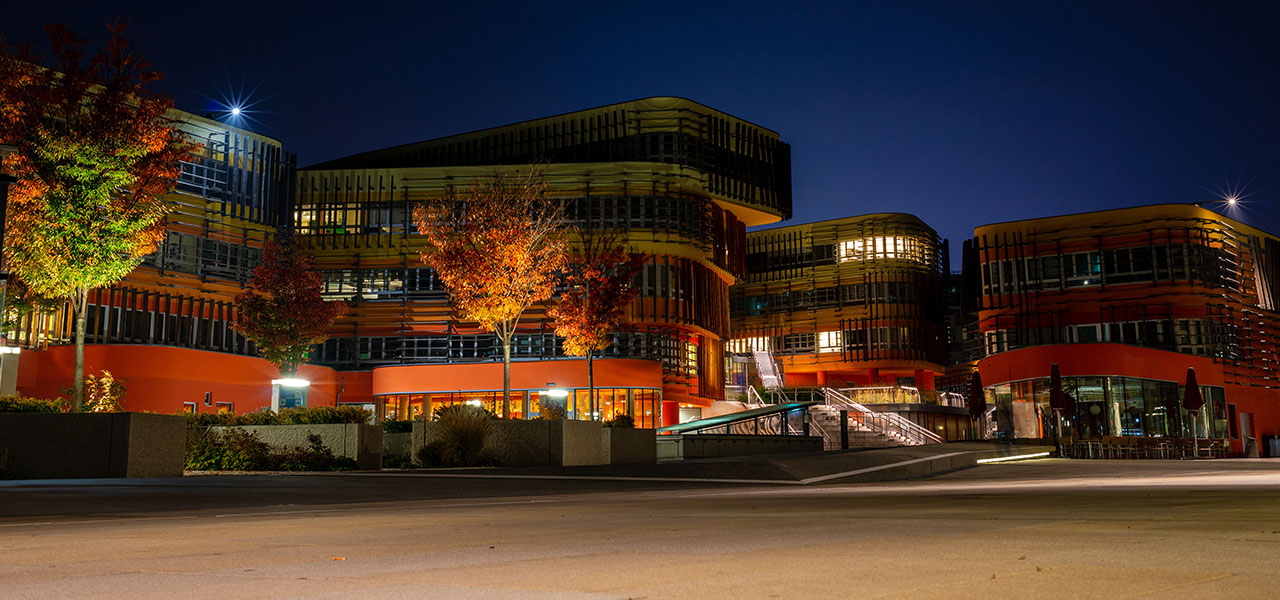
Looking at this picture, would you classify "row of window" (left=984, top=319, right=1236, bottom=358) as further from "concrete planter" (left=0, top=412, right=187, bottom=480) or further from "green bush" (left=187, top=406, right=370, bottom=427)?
"concrete planter" (left=0, top=412, right=187, bottom=480)

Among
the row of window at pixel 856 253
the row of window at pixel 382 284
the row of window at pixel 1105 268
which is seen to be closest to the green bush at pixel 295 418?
the row of window at pixel 382 284

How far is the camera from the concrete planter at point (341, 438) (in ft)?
84.8

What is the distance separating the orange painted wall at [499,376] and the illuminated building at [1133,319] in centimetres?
1920

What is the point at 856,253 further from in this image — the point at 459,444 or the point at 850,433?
the point at 459,444

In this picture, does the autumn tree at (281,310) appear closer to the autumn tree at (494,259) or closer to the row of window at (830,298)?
the autumn tree at (494,259)

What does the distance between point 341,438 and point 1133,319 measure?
4983 cm

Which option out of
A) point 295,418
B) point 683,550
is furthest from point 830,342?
point 683,550

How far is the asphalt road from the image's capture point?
14.7 ft

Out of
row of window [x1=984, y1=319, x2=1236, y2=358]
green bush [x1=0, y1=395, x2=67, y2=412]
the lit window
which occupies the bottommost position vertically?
green bush [x1=0, y1=395, x2=67, y2=412]

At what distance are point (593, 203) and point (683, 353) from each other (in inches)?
379

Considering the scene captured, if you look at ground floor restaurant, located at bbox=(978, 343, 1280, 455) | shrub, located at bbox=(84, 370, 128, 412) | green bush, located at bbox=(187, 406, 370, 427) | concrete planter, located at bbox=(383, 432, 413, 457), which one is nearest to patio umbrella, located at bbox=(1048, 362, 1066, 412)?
ground floor restaurant, located at bbox=(978, 343, 1280, 455)

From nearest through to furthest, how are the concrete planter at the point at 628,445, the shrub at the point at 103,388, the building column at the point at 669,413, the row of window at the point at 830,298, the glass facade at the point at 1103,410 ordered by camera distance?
1. the concrete planter at the point at 628,445
2. the shrub at the point at 103,388
3. the glass facade at the point at 1103,410
4. the building column at the point at 669,413
5. the row of window at the point at 830,298

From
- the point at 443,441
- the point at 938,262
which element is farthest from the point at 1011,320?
the point at 443,441

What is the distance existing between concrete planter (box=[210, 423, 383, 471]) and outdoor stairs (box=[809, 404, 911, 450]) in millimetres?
22340
